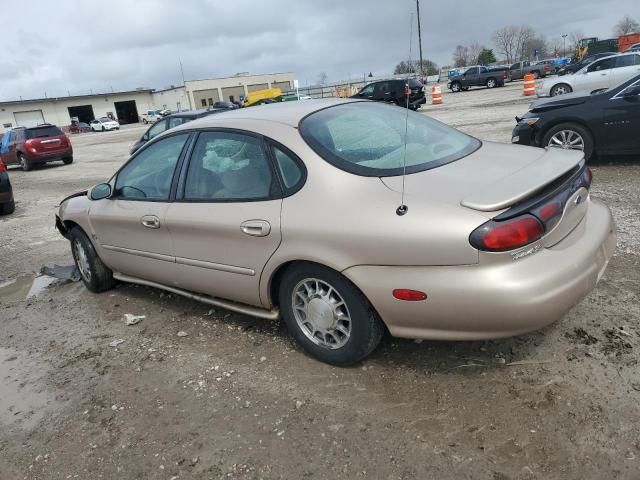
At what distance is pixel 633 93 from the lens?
7629 mm

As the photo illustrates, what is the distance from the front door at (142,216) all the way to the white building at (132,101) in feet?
227

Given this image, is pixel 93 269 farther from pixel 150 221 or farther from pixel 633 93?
pixel 633 93

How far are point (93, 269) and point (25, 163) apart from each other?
16852 mm

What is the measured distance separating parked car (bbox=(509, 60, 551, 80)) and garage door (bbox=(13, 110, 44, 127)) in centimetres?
5977

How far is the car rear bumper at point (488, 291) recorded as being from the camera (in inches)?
103

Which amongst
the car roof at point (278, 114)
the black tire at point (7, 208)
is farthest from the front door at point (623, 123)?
the black tire at point (7, 208)

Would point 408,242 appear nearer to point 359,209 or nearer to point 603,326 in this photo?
point 359,209

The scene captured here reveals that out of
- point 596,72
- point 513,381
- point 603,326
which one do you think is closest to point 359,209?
point 513,381

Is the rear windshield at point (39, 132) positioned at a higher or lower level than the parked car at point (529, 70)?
higher

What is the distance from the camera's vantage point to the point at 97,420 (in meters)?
3.16

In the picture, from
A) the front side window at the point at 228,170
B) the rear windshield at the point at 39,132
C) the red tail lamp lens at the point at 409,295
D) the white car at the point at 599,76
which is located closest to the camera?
the red tail lamp lens at the point at 409,295

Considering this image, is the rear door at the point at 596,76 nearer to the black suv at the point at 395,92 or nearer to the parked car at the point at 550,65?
the black suv at the point at 395,92

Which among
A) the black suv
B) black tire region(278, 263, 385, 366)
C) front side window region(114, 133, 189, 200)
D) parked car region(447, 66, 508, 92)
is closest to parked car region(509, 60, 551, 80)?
parked car region(447, 66, 508, 92)

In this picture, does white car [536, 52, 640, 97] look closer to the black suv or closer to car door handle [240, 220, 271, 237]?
the black suv
